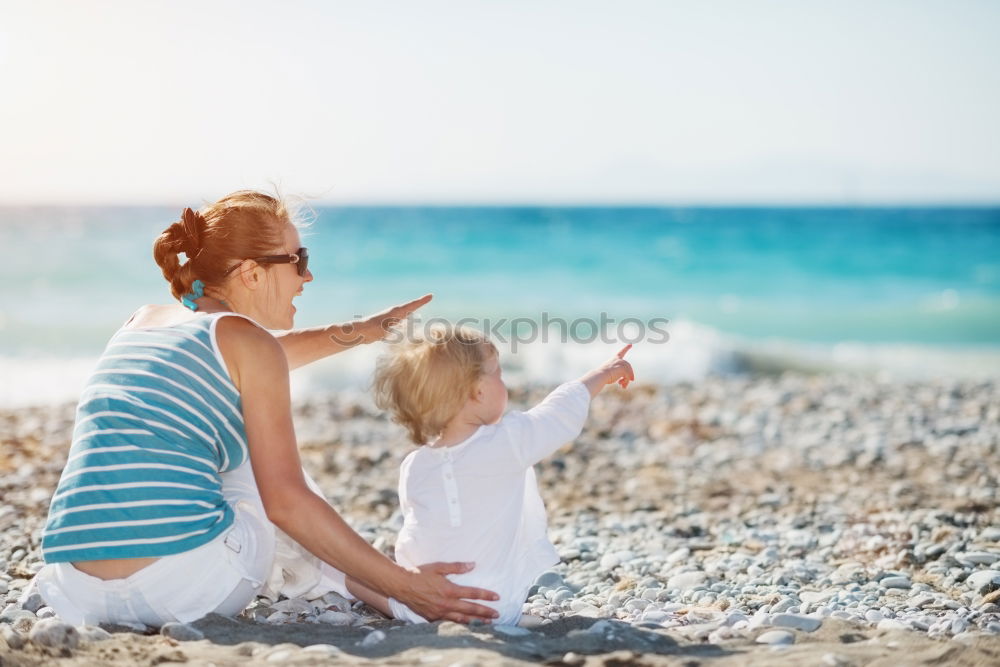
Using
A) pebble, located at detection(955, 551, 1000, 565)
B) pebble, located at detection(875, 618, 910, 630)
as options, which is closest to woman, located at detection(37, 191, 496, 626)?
pebble, located at detection(875, 618, 910, 630)

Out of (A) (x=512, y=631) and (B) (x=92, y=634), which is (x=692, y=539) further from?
(B) (x=92, y=634)

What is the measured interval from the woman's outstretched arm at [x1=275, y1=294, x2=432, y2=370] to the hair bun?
706 millimetres

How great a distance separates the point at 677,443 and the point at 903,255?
92.4 ft

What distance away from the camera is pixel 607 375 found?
3322mm

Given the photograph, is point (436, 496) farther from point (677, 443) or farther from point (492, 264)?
point (492, 264)

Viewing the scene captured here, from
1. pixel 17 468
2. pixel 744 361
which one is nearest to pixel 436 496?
pixel 17 468

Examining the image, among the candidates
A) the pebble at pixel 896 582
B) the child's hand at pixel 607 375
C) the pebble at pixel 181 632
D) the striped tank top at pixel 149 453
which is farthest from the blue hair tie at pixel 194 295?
the pebble at pixel 896 582

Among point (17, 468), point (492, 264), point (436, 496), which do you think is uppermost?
point (492, 264)

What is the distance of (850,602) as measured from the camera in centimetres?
354

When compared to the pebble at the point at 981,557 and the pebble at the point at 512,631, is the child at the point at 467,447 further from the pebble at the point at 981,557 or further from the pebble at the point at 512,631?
the pebble at the point at 981,557

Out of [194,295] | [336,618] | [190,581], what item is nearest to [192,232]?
[194,295]

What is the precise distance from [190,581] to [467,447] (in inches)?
38.6

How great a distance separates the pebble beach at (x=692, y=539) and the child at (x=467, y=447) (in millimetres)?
245

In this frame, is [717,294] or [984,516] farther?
[717,294]
